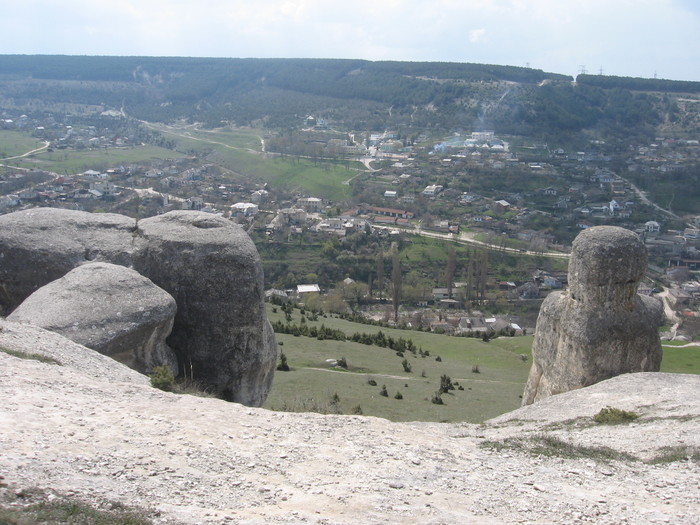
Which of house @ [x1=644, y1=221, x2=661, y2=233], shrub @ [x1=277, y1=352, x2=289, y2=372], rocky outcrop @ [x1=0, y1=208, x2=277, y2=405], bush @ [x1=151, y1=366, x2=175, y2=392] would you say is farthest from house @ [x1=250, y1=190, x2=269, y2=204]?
bush @ [x1=151, y1=366, x2=175, y2=392]

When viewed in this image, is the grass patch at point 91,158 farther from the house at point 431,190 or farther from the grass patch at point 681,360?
the grass patch at point 681,360

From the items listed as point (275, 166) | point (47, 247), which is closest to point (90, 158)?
point (275, 166)

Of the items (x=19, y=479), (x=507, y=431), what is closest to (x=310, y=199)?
(x=507, y=431)

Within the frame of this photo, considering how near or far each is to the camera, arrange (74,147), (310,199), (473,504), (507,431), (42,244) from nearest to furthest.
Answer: (473,504) → (507,431) → (42,244) → (310,199) → (74,147)

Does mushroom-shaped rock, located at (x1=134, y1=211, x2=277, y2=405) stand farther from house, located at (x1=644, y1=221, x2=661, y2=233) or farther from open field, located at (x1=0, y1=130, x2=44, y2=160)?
open field, located at (x1=0, y1=130, x2=44, y2=160)

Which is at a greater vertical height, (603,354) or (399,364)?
(603,354)

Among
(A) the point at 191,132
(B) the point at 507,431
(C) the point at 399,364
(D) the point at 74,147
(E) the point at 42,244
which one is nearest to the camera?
(B) the point at 507,431

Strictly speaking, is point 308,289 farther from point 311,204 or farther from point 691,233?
point 691,233

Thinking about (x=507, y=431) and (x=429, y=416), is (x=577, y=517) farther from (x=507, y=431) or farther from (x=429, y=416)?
(x=429, y=416)
